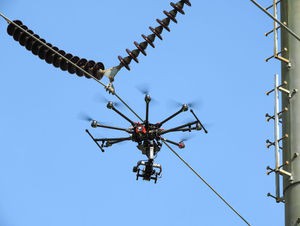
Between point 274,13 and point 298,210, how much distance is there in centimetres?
612

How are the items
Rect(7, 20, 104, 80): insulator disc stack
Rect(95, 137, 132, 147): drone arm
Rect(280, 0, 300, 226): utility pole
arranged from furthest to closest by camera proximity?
Rect(95, 137, 132, 147): drone arm → Rect(280, 0, 300, 226): utility pole → Rect(7, 20, 104, 80): insulator disc stack

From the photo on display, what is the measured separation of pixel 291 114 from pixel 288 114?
118 mm

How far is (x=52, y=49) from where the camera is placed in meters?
38.5

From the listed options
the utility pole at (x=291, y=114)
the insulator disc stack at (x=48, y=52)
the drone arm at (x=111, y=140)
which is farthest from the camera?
the drone arm at (x=111, y=140)

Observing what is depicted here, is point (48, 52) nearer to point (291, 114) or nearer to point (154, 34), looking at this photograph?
point (154, 34)

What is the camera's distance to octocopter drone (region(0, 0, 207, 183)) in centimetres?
3828

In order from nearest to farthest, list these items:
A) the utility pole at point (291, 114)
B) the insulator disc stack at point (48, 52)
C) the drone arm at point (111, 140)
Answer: the insulator disc stack at point (48, 52)
the utility pole at point (291, 114)
the drone arm at point (111, 140)

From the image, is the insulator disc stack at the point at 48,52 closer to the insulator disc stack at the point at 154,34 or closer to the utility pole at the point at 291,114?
the insulator disc stack at the point at 154,34

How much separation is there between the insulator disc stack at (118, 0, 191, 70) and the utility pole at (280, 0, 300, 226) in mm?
3303

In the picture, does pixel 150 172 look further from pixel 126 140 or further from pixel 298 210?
pixel 298 210

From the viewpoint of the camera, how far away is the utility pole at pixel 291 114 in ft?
127

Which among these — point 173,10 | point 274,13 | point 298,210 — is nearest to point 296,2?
point 274,13

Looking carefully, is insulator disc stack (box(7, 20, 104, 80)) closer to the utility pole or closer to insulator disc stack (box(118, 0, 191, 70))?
insulator disc stack (box(118, 0, 191, 70))

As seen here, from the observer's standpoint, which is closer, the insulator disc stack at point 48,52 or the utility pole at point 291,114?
the insulator disc stack at point 48,52
